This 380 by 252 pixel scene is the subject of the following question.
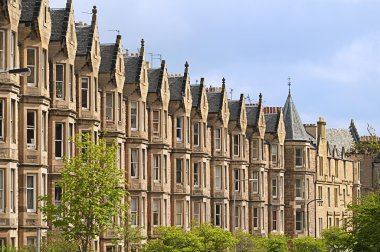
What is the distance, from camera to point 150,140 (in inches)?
3981

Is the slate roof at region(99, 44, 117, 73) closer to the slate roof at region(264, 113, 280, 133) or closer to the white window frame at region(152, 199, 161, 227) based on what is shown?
the white window frame at region(152, 199, 161, 227)

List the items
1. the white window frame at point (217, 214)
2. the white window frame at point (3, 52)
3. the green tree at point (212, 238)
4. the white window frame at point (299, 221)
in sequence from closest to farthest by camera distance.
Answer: the white window frame at point (3, 52)
the green tree at point (212, 238)
the white window frame at point (217, 214)
the white window frame at point (299, 221)

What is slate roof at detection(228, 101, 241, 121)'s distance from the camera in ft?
405

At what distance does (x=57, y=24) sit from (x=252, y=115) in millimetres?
49793

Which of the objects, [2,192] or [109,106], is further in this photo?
[109,106]

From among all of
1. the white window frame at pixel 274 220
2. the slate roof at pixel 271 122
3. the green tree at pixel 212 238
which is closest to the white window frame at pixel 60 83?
the green tree at pixel 212 238

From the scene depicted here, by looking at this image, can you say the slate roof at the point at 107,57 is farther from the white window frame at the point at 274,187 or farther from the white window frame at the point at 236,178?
the white window frame at the point at 274,187

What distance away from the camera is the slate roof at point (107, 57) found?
302ft

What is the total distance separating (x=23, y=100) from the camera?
76.3 meters

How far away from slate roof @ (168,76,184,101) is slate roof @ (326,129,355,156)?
53.0 m

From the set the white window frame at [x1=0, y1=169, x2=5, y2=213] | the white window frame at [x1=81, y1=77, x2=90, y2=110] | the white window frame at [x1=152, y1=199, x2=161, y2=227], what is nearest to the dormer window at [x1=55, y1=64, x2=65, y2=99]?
the white window frame at [x1=81, y1=77, x2=90, y2=110]

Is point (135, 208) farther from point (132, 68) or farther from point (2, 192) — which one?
point (2, 192)

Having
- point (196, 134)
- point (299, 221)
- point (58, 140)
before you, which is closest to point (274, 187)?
point (299, 221)

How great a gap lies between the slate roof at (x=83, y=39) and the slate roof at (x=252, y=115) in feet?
141
